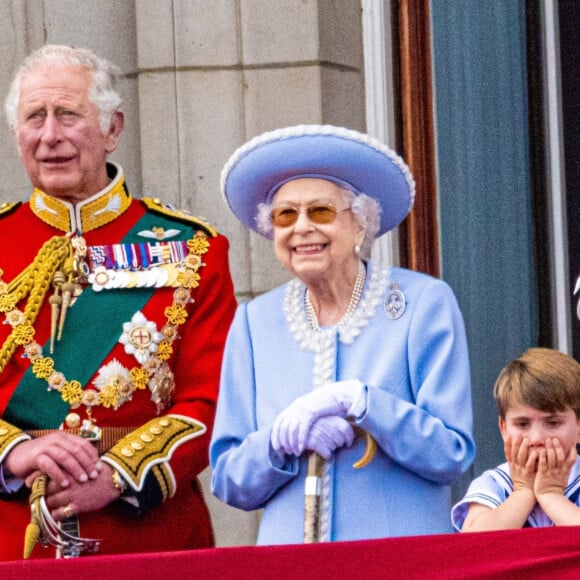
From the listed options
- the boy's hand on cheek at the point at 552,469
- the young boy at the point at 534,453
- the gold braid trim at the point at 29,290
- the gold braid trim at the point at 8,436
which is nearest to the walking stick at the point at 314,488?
the young boy at the point at 534,453

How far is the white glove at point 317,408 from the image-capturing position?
4109 millimetres

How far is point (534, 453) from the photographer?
4152 mm

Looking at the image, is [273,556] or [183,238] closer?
[273,556]

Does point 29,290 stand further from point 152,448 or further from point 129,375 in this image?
point 152,448

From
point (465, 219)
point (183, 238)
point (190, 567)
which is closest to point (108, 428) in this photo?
point (183, 238)

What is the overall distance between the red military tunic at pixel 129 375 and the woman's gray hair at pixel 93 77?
0.67 ft

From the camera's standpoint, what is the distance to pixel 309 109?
20.3ft

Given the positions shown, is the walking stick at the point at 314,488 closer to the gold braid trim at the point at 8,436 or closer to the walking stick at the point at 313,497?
the walking stick at the point at 313,497

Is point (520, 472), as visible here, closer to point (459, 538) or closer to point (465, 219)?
point (459, 538)

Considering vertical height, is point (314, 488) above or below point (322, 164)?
below

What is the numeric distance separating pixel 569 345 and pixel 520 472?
1790mm

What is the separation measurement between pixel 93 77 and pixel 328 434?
4.17ft

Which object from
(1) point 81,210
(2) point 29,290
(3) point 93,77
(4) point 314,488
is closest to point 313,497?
(4) point 314,488

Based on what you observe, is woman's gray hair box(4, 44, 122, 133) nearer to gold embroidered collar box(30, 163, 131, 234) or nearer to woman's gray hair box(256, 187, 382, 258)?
gold embroidered collar box(30, 163, 131, 234)
